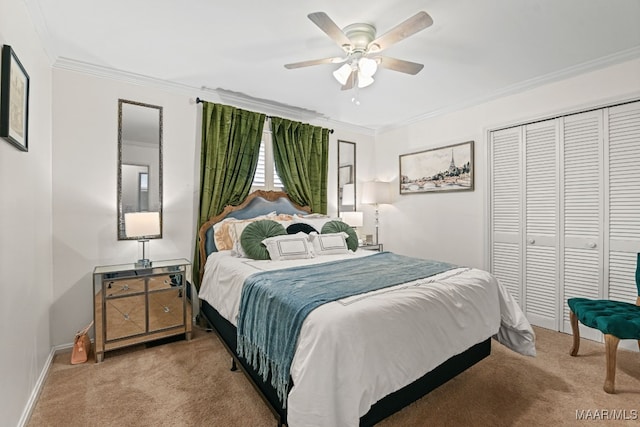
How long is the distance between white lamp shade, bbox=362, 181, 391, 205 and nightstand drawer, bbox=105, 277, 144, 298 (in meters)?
3.16

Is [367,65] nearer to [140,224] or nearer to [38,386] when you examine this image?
[140,224]

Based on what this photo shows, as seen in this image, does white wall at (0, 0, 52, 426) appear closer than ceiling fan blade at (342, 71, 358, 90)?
Yes

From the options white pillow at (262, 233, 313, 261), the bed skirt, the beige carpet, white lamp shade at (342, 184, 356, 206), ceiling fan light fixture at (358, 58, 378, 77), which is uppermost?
ceiling fan light fixture at (358, 58, 378, 77)

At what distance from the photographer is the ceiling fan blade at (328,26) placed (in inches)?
70.1

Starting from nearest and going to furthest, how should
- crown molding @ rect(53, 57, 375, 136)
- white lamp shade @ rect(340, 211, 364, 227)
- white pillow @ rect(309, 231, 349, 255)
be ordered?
crown molding @ rect(53, 57, 375, 136)
white pillow @ rect(309, 231, 349, 255)
white lamp shade @ rect(340, 211, 364, 227)

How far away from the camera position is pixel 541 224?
3.25m

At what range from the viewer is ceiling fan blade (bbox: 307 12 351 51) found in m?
1.78

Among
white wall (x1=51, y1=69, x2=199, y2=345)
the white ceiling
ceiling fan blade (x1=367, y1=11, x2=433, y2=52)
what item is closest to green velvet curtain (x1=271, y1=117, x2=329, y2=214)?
the white ceiling

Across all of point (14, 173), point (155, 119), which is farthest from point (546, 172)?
point (14, 173)

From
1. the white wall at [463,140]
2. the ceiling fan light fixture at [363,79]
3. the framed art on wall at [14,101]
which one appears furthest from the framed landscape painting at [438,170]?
the framed art on wall at [14,101]

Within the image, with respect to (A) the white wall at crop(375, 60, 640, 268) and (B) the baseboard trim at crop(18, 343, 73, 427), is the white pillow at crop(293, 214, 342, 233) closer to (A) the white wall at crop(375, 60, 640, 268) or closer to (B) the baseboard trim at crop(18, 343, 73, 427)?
(A) the white wall at crop(375, 60, 640, 268)

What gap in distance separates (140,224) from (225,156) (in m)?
1.23

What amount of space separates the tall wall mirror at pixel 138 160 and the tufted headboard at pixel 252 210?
48 cm

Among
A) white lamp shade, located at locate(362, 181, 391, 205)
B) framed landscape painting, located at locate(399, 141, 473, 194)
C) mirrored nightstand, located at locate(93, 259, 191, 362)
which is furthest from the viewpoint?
white lamp shade, located at locate(362, 181, 391, 205)
